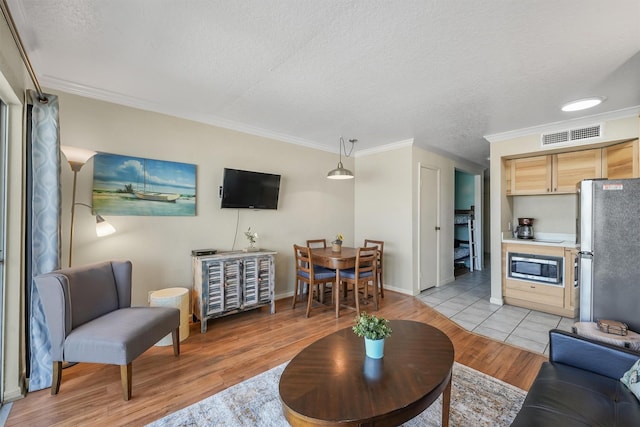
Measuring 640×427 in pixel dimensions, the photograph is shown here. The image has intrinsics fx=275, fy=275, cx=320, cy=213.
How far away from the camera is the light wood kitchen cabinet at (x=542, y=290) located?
341cm

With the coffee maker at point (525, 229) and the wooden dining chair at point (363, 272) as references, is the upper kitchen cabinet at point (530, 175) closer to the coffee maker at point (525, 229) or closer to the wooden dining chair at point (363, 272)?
the coffee maker at point (525, 229)

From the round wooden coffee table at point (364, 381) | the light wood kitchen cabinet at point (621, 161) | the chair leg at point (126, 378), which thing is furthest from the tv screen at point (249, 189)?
the light wood kitchen cabinet at point (621, 161)

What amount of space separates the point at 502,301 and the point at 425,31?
148 inches

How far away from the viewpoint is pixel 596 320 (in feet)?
7.51

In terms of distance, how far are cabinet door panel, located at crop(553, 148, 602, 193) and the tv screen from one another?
379cm

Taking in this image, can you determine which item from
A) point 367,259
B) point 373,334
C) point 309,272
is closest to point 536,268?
point 367,259

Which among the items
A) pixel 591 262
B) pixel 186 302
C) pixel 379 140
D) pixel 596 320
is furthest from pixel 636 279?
pixel 186 302

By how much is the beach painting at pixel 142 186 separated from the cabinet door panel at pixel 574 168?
471 cm

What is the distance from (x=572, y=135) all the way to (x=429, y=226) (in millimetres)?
2145

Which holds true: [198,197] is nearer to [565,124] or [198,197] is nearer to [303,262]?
[303,262]

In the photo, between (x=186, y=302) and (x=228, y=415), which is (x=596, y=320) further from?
(x=186, y=302)

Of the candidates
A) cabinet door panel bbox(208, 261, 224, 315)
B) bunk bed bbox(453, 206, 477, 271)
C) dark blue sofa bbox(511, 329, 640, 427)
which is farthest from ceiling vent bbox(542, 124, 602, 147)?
cabinet door panel bbox(208, 261, 224, 315)

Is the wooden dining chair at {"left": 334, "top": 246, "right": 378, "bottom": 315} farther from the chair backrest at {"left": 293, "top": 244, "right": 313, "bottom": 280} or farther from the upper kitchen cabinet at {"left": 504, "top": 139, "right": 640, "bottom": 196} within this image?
the upper kitchen cabinet at {"left": 504, "top": 139, "right": 640, "bottom": 196}

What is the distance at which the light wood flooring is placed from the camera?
1766mm
